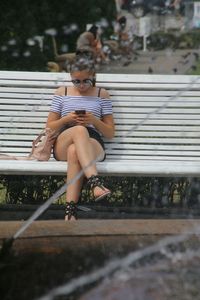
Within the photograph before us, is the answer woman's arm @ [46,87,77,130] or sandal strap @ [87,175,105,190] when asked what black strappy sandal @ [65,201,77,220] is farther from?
woman's arm @ [46,87,77,130]

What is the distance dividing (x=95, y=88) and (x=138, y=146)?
1.50 ft

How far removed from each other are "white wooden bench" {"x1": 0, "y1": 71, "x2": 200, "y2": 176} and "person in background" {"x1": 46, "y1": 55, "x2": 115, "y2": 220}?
22 cm

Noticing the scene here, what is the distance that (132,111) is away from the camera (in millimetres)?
5086

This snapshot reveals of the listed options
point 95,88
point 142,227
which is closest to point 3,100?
point 95,88

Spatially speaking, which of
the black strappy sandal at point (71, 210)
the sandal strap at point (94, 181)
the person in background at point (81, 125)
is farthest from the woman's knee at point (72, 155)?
the black strappy sandal at point (71, 210)

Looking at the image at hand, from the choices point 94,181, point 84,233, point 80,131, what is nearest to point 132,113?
point 80,131

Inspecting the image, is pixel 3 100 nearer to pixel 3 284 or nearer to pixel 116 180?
pixel 116 180

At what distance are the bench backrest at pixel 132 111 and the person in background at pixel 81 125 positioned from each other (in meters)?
0.23

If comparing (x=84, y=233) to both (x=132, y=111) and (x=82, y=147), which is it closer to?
(x=82, y=147)

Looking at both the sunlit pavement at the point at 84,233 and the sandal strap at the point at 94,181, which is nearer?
the sunlit pavement at the point at 84,233

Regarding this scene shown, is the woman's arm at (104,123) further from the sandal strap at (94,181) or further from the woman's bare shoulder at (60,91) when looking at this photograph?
the sandal strap at (94,181)

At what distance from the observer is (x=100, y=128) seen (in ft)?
15.6

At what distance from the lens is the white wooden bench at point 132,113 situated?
16.4ft

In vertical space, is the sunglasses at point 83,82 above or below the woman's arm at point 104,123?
above
